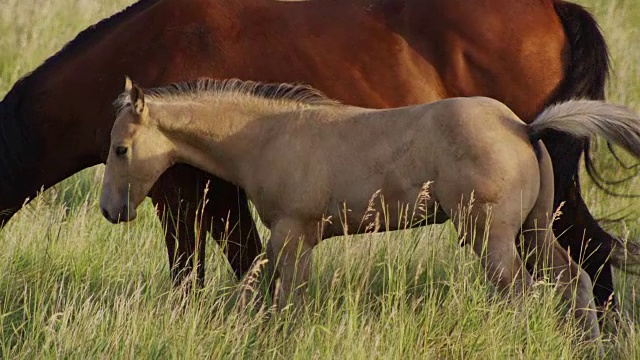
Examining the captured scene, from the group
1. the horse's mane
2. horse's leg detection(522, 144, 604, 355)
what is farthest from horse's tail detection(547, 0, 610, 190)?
the horse's mane

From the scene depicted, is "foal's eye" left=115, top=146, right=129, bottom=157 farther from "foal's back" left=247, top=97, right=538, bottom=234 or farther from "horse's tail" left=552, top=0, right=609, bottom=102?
"horse's tail" left=552, top=0, right=609, bottom=102

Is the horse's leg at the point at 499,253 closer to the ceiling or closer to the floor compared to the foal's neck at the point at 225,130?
closer to the floor

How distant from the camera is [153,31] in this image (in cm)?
564


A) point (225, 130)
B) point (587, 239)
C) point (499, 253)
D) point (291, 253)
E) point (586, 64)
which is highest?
point (225, 130)

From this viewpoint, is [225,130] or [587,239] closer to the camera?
[225,130]

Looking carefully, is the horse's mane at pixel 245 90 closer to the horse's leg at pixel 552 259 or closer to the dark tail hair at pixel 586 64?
the horse's leg at pixel 552 259

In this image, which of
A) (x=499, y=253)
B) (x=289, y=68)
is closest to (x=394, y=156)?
(x=499, y=253)

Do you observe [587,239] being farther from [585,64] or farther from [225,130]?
[225,130]

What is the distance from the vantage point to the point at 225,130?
206 inches

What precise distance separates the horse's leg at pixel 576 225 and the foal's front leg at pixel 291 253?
1436 mm

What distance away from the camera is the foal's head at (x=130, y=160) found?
200 inches

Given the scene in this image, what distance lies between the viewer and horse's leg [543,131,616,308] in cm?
584

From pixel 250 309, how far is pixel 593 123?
5.08 ft

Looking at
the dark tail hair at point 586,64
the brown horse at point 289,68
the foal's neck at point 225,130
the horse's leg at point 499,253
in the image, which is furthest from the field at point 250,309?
the dark tail hair at point 586,64
